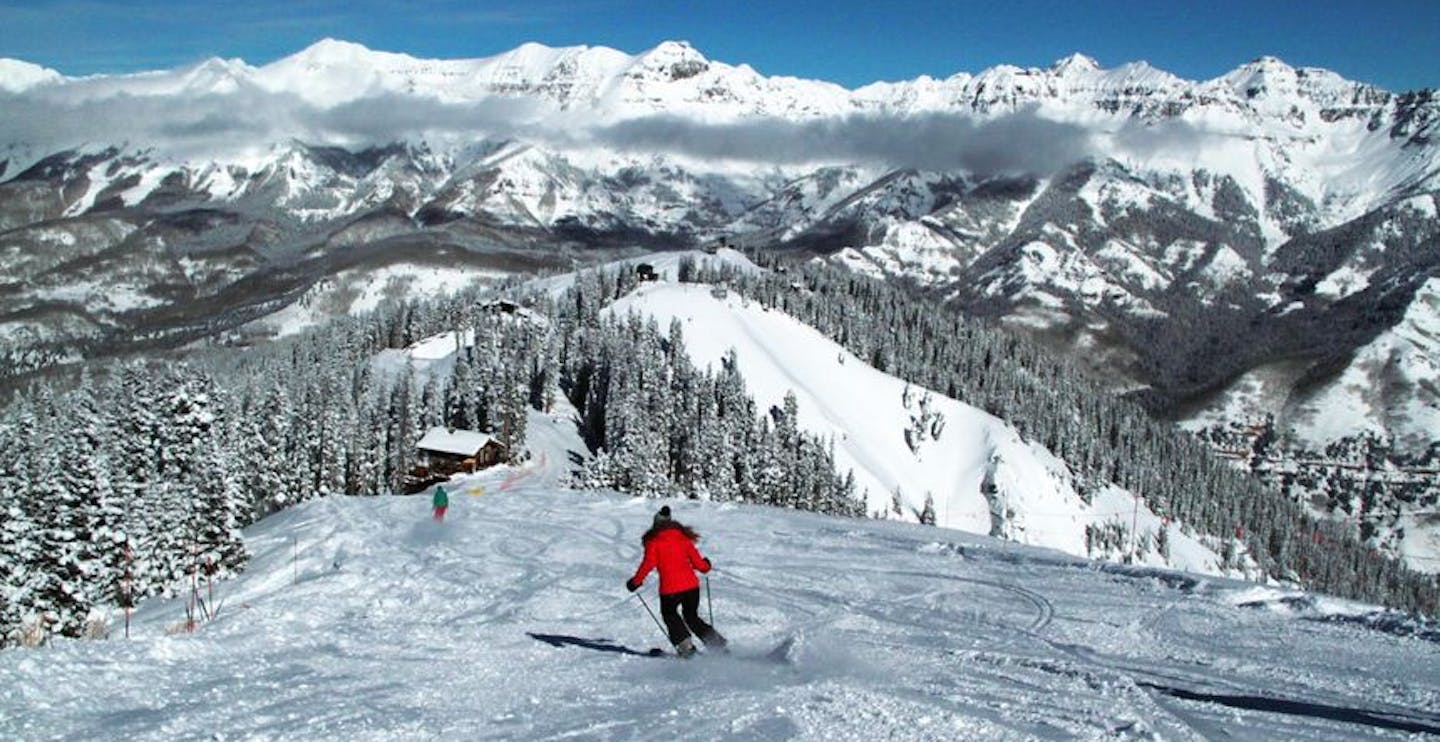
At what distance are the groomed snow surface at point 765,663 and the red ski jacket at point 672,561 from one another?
1211mm

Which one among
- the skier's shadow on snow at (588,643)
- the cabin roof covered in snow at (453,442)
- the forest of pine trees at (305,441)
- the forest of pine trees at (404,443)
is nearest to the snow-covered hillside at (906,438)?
the forest of pine trees at (404,443)

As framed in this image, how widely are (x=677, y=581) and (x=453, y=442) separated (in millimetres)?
83220

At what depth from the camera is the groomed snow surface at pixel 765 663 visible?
12.2 metres

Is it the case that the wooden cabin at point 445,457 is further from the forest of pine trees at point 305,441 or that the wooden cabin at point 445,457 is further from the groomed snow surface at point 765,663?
the groomed snow surface at point 765,663

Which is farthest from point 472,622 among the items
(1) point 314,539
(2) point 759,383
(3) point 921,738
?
(2) point 759,383

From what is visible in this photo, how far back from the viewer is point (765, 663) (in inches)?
621

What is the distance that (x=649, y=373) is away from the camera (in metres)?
123

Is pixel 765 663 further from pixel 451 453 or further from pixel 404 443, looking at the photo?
pixel 404 443

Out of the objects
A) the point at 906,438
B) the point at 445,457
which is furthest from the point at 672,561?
the point at 906,438

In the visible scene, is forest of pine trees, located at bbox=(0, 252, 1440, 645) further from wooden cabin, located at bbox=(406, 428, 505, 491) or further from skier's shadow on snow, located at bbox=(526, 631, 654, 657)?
skier's shadow on snow, located at bbox=(526, 631, 654, 657)

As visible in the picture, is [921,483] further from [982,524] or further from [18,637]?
[18,637]

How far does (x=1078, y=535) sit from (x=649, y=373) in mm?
77361

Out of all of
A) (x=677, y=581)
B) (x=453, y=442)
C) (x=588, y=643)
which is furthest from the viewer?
(x=453, y=442)

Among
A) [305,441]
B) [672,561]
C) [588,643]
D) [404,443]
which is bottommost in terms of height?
[404,443]
